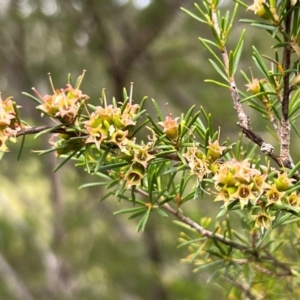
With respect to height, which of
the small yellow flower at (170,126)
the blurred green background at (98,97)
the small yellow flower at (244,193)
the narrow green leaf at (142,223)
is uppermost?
the small yellow flower at (170,126)

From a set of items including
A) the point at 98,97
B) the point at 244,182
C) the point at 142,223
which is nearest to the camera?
the point at 244,182

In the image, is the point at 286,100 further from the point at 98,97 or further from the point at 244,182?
the point at 98,97

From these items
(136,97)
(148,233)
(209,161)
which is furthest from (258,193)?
(148,233)

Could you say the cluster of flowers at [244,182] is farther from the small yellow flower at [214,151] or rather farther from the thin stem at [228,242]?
the thin stem at [228,242]

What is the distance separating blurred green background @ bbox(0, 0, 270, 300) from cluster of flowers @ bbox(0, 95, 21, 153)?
0.93 metres

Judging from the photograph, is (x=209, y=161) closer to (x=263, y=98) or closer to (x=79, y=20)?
(x=263, y=98)

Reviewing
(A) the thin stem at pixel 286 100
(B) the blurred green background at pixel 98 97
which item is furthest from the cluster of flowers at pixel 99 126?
(B) the blurred green background at pixel 98 97

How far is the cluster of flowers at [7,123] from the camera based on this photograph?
12.4 inches

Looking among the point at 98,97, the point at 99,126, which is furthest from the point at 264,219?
the point at 98,97

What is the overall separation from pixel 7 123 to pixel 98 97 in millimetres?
1359

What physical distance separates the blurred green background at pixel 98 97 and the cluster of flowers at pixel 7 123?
0.93 meters

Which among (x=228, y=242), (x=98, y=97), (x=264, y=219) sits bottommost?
(x=98, y=97)

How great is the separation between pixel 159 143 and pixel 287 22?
145mm

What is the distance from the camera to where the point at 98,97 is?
65.3 inches
